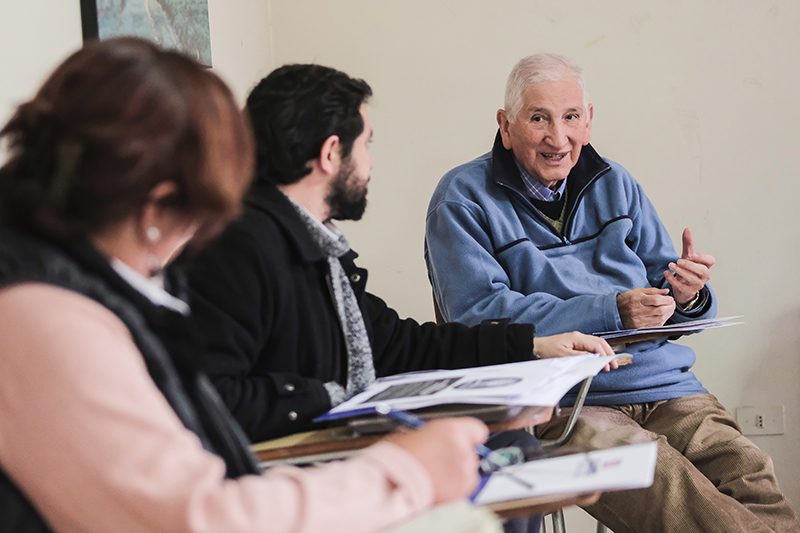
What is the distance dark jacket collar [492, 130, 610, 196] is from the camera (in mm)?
2729

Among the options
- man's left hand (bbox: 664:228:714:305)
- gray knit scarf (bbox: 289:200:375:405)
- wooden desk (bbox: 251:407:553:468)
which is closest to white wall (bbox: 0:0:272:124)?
gray knit scarf (bbox: 289:200:375:405)

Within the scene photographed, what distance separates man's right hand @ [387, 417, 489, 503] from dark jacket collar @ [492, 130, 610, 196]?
1622mm

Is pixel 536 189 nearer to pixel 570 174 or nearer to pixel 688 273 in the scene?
pixel 570 174

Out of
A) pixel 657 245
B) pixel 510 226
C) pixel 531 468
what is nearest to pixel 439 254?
pixel 510 226

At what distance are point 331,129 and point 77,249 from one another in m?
0.87

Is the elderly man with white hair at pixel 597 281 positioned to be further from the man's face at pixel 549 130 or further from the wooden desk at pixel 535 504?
the wooden desk at pixel 535 504

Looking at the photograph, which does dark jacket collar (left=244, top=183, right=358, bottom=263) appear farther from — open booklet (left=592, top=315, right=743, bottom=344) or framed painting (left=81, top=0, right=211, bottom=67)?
open booklet (left=592, top=315, right=743, bottom=344)

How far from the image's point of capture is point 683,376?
2658 mm

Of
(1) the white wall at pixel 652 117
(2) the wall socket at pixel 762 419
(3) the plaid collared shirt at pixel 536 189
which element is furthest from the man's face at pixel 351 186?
(2) the wall socket at pixel 762 419

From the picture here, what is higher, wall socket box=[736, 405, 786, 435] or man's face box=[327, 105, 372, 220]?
man's face box=[327, 105, 372, 220]

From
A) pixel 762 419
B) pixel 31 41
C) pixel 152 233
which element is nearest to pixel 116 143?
pixel 152 233

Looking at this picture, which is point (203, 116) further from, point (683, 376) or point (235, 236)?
point (683, 376)

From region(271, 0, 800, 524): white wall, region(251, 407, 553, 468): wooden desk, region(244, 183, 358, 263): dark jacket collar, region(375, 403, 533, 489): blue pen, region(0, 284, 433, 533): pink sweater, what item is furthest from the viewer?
region(271, 0, 800, 524): white wall

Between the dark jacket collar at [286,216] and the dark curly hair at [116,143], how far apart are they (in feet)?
2.33
